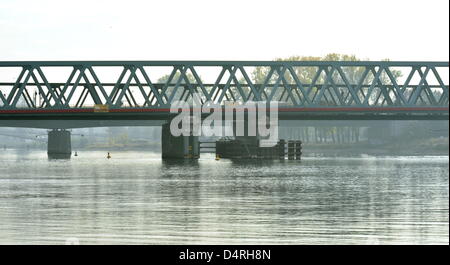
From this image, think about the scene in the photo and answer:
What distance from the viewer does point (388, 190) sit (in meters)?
52.7

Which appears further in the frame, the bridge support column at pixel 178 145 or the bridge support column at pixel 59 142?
the bridge support column at pixel 59 142

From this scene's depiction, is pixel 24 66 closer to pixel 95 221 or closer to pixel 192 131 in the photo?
pixel 192 131

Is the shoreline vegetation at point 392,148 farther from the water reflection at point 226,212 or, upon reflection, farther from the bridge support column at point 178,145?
the water reflection at point 226,212

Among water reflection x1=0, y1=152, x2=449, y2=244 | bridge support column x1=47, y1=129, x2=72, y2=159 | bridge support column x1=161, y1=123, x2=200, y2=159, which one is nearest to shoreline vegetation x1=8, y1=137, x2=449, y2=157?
bridge support column x1=161, y1=123, x2=200, y2=159

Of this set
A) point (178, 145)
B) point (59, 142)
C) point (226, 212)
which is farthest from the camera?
point (59, 142)

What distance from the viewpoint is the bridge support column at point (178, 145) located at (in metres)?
123

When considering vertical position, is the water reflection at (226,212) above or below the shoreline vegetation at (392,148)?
below

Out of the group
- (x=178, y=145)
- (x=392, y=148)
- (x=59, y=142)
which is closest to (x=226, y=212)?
(x=178, y=145)

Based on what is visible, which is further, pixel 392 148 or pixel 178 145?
pixel 392 148

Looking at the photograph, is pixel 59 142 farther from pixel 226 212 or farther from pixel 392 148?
pixel 226 212

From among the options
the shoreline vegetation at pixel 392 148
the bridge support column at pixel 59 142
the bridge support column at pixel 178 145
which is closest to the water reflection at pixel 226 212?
the bridge support column at pixel 178 145

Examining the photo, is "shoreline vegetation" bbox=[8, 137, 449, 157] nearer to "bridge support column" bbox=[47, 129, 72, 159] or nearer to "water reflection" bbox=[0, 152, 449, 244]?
"bridge support column" bbox=[47, 129, 72, 159]

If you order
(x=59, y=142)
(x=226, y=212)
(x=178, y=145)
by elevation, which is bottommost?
(x=226, y=212)

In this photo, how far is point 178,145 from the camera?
124 m
